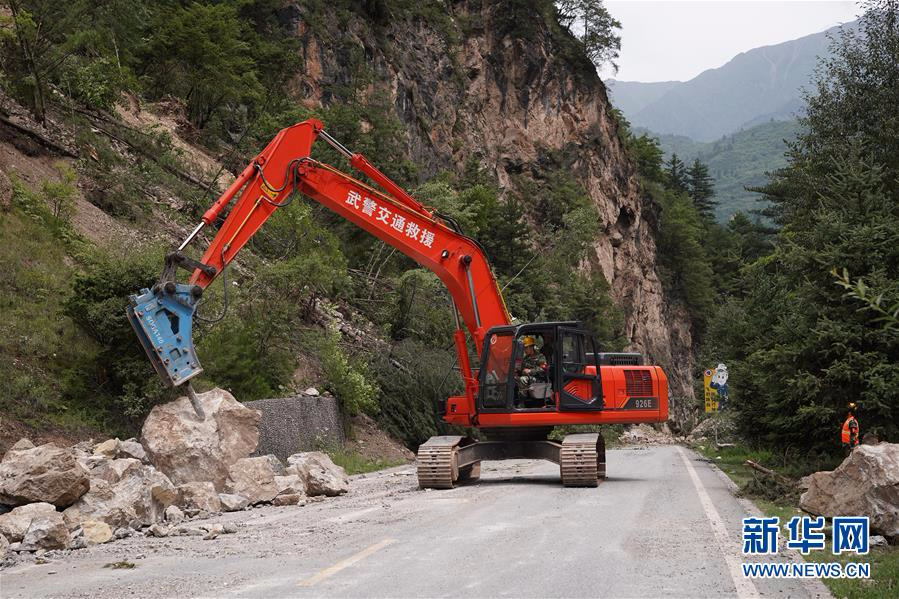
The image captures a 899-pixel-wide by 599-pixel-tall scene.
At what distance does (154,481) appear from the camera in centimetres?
1145

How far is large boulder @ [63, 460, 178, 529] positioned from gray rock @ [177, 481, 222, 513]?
352 millimetres

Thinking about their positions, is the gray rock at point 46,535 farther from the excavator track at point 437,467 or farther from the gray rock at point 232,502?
the excavator track at point 437,467

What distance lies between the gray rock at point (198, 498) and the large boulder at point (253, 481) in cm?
82

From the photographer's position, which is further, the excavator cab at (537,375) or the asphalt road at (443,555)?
the excavator cab at (537,375)

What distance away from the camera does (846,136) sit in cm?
2388

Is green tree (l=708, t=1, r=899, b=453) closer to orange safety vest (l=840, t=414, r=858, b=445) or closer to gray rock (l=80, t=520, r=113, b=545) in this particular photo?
orange safety vest (l=840, t=414, r=858, b=445)

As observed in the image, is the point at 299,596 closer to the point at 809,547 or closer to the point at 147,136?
the point at 809,547

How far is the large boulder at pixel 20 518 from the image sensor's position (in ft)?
30.5

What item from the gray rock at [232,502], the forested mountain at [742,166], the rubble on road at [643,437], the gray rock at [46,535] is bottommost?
the rubble on road at [643,437]

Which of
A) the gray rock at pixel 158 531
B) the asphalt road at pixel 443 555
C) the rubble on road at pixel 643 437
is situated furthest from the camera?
the rubble on road at pixel 643 437

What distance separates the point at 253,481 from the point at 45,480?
3.76m

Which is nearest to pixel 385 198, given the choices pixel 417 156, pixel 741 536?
pixel 741 536

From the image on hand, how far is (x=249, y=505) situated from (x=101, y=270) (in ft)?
18.2

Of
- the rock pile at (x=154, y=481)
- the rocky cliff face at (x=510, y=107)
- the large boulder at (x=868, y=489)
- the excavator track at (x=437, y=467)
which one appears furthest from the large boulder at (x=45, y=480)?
the rocky cliff face at (x=510, y=107)
